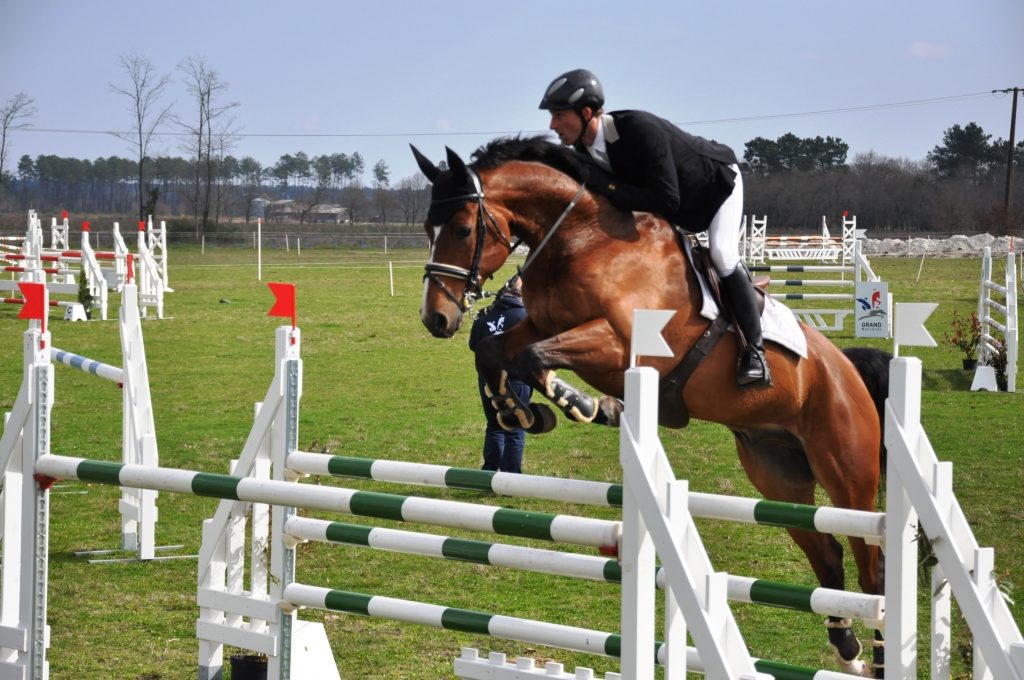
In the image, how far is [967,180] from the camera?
197 ft

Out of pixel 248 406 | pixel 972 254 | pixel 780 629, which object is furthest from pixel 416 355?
pixel 972 254

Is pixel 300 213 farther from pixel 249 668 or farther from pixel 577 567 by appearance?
pixel 577 567

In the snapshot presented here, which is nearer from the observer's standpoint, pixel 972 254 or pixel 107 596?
pixel 107 596

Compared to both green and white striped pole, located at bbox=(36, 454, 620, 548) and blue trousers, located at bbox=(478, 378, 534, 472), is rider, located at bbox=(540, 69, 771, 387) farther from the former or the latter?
blue trousers, located at bbox=(478, 378, 534, 472)

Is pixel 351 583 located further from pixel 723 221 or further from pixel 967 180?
pixel 967 180

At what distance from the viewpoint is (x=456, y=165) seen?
13.3ft

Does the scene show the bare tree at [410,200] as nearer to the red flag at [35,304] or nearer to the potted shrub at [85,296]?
the potted shrub at [85,296]

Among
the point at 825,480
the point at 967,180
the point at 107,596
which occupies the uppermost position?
the point at 967,180

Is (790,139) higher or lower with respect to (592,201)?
higher

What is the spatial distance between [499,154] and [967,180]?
61431 millimetres

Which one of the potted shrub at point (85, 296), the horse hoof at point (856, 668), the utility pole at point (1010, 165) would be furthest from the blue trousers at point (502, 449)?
the utility pole at point (1010, 165)

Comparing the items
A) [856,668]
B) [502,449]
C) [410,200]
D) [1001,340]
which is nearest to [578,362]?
[856,668]

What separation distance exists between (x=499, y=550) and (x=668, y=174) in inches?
65.0

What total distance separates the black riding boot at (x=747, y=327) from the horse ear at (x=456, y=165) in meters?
1.04
